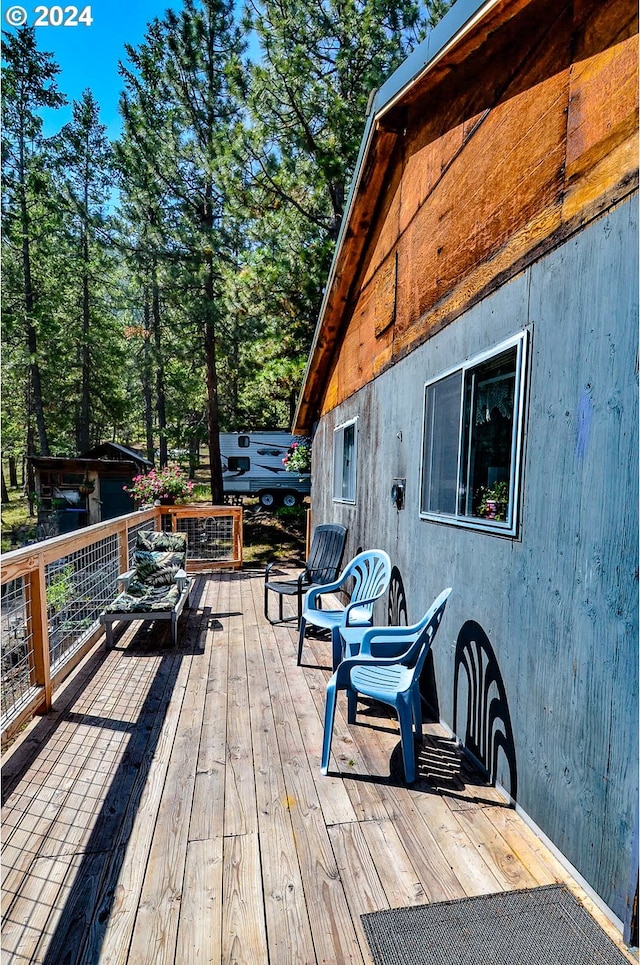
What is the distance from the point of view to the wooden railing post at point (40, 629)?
2.82 metres

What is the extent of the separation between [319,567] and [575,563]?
3.64 m

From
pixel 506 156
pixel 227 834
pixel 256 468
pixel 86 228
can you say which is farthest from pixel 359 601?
pixel 86 228

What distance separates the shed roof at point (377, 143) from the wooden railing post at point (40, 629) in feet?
12.5

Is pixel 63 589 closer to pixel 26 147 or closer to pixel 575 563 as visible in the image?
pixel 575 563

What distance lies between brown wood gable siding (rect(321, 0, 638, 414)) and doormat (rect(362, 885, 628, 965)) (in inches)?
95.9

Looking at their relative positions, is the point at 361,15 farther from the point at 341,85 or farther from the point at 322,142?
the point at 322,142

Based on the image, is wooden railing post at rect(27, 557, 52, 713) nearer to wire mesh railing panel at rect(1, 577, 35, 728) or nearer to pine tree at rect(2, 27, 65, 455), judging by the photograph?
wire mesh railing panel at rect(1, 577, 35, 728)

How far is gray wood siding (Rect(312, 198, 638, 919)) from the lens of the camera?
1480 mm

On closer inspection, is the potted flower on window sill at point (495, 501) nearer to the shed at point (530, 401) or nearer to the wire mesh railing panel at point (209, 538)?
the shed at point (530, 401)

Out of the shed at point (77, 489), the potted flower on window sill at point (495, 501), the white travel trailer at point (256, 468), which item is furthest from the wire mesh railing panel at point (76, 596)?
the white travel trailer at point (256, 468)

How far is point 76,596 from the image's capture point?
3865 mm

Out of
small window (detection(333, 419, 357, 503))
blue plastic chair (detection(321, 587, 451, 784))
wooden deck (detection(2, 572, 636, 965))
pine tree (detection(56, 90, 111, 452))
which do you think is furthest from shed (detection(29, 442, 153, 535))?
blue plastic chair (detection(321, 587, 451, 784))

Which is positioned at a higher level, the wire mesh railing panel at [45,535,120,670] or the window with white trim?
the window with white trim

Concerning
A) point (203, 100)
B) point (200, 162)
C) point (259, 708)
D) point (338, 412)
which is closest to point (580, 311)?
point (259, 708)
